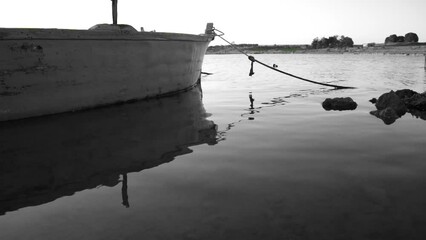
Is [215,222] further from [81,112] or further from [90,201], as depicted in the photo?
[81,112]

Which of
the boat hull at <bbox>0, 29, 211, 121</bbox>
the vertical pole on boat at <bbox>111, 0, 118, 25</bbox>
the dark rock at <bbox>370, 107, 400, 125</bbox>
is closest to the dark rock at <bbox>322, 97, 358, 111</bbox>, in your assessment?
the dark rock at <bbox>370, 107, 400, 125</bbox>

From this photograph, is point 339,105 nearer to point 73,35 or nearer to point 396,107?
point 396,107

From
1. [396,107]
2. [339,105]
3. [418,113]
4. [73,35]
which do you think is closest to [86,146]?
[73,35]

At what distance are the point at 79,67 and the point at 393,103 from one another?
22.0 feet

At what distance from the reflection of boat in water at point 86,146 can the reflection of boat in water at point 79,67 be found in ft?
1.12

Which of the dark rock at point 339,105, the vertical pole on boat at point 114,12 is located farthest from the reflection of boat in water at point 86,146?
the dark rock at point 339,105

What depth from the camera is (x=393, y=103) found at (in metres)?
6.94

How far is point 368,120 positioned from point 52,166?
5.45 meters

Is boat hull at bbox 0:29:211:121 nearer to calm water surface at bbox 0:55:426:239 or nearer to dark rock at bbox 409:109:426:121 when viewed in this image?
calm water surface at bbox 0:55:426:239

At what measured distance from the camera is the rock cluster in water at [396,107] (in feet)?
21.1

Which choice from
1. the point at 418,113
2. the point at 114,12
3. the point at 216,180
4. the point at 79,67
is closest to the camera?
the point at 216,180

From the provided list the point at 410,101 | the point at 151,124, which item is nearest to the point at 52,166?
the point at 151,124

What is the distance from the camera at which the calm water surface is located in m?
2.39

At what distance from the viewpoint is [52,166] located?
3830mm
